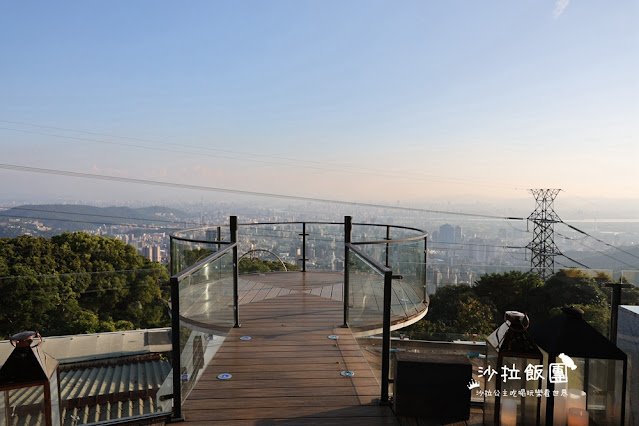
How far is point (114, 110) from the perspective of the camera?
41844mm

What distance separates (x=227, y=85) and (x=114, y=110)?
2272cm

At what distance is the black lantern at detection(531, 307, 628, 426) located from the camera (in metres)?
2.50

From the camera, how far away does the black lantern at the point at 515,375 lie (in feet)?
8.46

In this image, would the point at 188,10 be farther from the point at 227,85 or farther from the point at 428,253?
the point at 428,253

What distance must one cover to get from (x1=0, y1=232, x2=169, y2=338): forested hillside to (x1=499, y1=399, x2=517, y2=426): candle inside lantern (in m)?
3.48

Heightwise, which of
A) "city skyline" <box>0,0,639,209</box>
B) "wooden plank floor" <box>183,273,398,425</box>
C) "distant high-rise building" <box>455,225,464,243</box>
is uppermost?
"city skyline" <box>0,0,639,209</box>

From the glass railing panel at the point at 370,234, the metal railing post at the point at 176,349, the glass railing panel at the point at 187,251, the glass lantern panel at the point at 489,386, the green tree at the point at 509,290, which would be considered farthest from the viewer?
the glass railing panel at the point at 370,234

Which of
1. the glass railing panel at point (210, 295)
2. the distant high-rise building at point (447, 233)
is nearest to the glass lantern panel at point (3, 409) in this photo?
the glass railing panel at point (210, 295)

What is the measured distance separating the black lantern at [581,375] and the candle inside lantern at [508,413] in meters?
0.19

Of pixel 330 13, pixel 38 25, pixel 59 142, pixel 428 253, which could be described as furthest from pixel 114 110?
pixel 428 253

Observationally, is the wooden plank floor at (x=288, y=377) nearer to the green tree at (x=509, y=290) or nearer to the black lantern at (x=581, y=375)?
the black lantern at (x=581, y=375)

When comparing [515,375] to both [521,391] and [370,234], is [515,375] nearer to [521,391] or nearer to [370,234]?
[521,391]

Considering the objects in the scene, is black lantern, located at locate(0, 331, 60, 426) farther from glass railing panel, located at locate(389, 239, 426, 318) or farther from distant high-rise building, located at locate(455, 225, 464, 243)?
distant high-rise building, located at locate(455, 225, 464, 243)

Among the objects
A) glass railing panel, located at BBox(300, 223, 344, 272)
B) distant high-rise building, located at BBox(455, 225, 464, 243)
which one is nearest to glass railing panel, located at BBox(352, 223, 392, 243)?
glass railing panel, located at BBox(300, 223, 344, 272)
